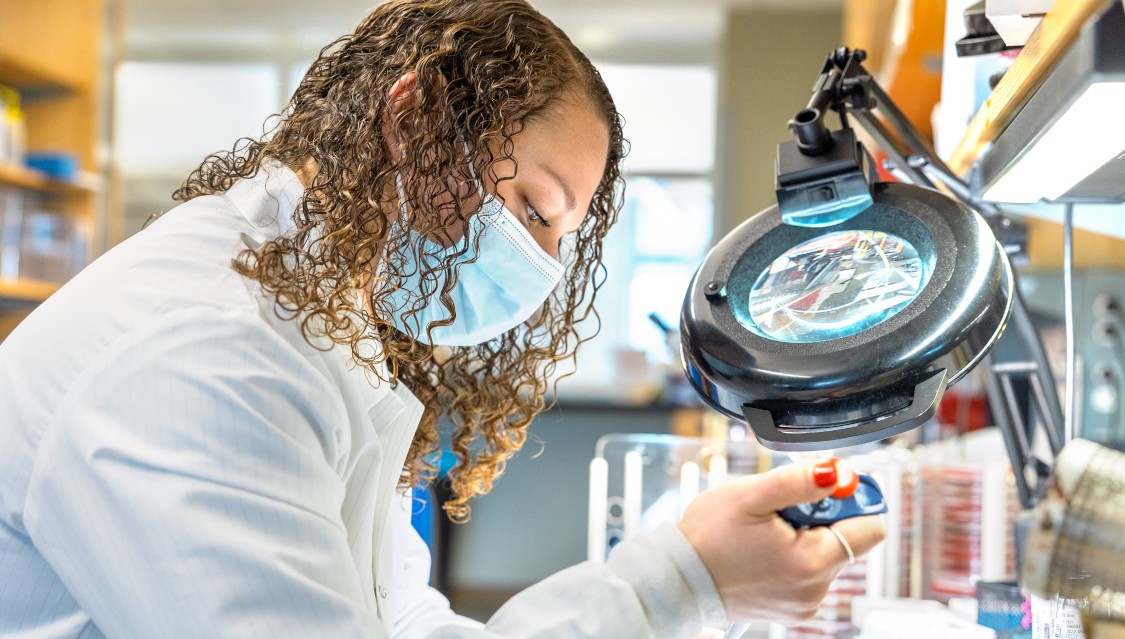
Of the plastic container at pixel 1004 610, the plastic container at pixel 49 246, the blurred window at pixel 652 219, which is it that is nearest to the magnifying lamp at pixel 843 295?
the plastic container at pixel 1004 610

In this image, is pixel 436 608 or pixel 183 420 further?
pixel 436 608

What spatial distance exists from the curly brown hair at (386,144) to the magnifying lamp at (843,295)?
0.86ft

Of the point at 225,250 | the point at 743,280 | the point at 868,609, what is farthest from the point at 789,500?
the point at 868,609

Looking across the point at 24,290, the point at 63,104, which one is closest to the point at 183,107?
the point at 63,104

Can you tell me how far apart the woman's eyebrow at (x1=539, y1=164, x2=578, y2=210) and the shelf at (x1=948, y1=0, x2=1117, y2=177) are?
405mm

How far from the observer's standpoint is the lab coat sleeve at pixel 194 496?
2.26ft

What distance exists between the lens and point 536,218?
108 cm

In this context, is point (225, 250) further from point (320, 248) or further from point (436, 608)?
point (436, 608)

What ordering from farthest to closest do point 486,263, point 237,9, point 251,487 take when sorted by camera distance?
1. point 237,9
2. point 486,263
3. point 251,487

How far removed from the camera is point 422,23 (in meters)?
1.04

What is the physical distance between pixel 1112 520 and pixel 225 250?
26.9 inches

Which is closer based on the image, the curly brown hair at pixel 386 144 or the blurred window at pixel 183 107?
A: the curly brown hair at pixel 386 144

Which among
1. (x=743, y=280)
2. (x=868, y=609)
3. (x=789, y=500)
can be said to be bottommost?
(x=868, y=609)

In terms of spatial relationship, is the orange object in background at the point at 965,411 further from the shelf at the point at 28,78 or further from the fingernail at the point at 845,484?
the shelf at the point at 28,78
